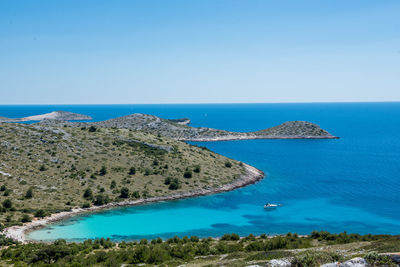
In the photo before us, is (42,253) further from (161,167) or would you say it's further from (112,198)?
(161,167)

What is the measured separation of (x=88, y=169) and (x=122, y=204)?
17598 mm

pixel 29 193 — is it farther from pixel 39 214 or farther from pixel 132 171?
pixel 132 171

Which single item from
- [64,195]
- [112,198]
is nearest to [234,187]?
[112,198]

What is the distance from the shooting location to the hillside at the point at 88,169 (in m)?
62.5

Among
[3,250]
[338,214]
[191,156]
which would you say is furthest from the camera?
[191,156]

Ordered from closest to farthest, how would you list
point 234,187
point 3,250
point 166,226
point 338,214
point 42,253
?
point 42,253 → point 3,250 → point 166,226 → point 338,214 → point 234,187

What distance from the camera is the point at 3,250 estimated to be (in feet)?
122

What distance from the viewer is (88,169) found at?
253 ft

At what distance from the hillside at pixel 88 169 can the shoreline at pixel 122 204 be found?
4.67ft

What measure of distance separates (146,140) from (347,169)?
2874 inches

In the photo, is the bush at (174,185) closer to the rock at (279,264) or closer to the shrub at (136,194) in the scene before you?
the shrub at (136,194)

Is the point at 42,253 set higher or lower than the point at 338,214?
higher

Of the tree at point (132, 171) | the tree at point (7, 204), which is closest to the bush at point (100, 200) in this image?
→ the tree at point (132, 171)

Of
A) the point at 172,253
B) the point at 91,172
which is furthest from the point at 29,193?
the point at 172,253
